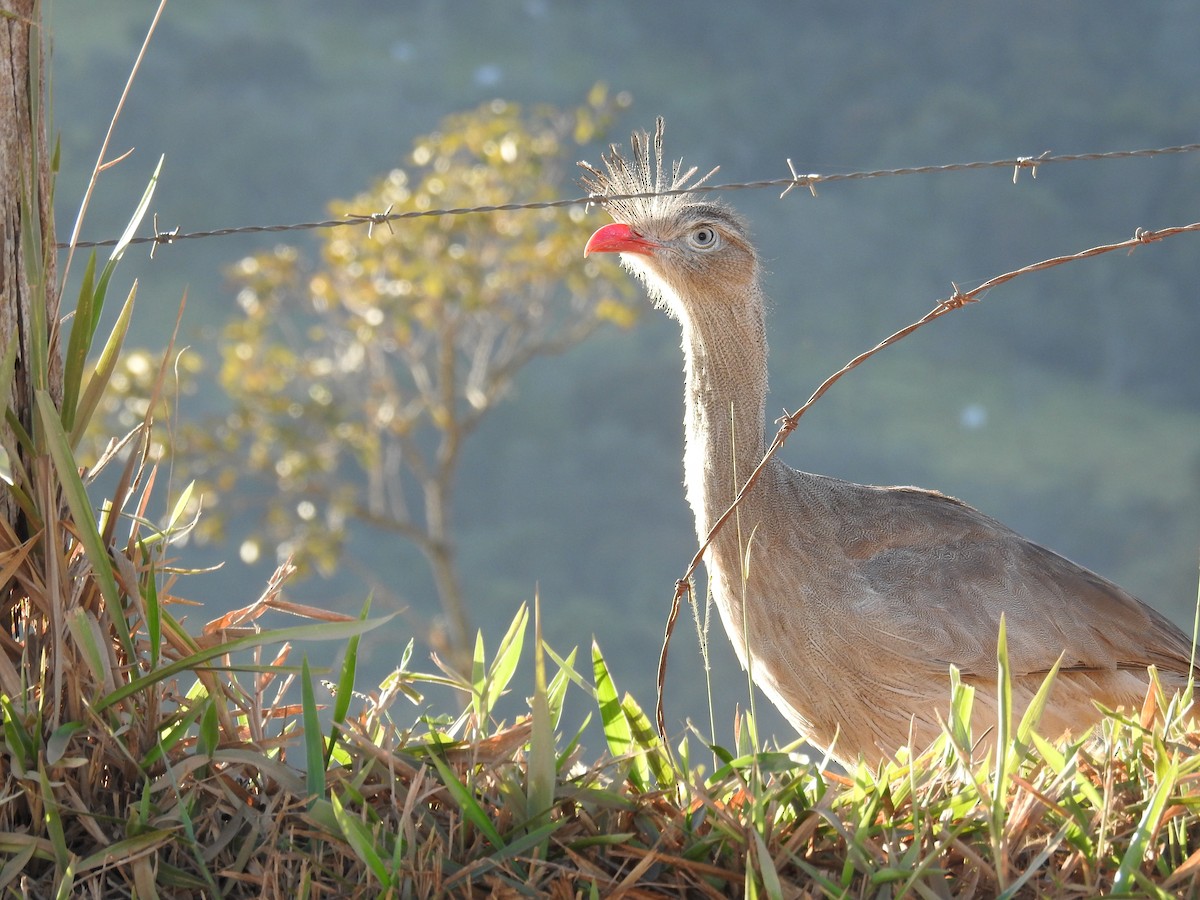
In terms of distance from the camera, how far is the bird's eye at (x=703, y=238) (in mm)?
2551

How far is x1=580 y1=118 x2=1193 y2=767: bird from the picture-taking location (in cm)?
235

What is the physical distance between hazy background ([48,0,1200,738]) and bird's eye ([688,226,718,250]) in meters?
7.65

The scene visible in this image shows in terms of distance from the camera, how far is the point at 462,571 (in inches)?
440

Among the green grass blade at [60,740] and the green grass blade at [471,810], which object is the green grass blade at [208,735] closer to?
the green grass blade at [60,740]

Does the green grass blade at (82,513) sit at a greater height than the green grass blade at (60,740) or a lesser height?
greater

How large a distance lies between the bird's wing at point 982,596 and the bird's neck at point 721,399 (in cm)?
28

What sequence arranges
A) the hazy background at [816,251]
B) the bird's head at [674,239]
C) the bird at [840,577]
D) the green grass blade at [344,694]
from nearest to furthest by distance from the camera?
the green grass blade at [344,694]
the bird at [840,577]
the bird's head at [674,239]
the hazy background at [816,251]

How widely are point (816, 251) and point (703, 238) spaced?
8789 millimetres

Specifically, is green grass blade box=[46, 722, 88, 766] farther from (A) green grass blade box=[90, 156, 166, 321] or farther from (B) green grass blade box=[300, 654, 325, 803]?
(A) green grass blade box=[90, 156, 166, 321]

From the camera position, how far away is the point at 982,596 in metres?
2.54

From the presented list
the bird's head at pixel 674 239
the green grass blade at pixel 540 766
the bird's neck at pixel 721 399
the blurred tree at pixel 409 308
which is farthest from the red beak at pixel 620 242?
the blurred tree at pixel 409 308

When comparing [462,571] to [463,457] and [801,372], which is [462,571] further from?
[801,372]

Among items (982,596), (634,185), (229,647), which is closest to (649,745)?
(229,647)

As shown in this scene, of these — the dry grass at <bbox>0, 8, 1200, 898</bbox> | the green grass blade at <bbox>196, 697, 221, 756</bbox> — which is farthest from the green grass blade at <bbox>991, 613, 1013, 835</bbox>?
the green grass blade at <bbox>196, 697, 221, 756</bbox>
